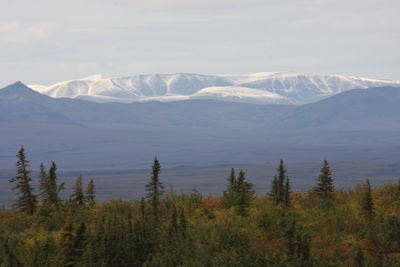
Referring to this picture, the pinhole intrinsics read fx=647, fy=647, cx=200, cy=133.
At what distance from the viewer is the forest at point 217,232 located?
1733 cm

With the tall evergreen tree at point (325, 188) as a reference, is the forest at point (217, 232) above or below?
below

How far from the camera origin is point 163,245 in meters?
18.3

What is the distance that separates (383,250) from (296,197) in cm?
642

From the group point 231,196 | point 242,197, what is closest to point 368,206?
point 242,197

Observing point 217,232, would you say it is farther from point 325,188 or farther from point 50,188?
point 50,188

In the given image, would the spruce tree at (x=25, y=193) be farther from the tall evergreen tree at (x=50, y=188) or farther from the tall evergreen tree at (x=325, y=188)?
the tall evergreen tree at (x=325, y=188)

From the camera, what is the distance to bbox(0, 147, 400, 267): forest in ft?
56.9

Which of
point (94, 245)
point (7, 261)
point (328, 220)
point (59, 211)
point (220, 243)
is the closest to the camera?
point (7, 261)

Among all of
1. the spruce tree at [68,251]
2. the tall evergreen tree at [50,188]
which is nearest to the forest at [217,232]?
the spruce tree at [68,251]

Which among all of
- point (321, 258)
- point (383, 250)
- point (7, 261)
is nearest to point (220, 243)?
point (321, 258)

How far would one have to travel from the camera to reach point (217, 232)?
19.0 m

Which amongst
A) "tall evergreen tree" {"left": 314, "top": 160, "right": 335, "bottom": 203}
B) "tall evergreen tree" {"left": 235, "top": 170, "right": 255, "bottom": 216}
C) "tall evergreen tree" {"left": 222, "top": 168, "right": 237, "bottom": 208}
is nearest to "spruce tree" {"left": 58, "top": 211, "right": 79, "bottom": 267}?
"tall evergreen tree" {"left": 235, "top": 170, "right": 255, "bottom": 216}

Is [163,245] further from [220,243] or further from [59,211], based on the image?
[59,211]

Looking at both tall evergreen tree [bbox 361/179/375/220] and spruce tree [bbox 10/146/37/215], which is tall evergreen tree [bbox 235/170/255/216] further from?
spruce tree [bbox 10/146/37/215]
